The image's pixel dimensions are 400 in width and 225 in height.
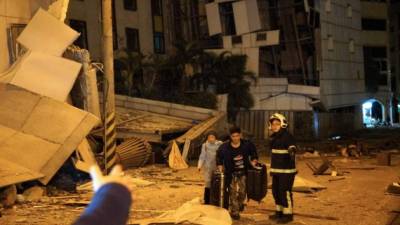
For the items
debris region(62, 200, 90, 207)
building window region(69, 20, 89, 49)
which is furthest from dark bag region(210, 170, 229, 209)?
building window region(69, 20, 89, 49)

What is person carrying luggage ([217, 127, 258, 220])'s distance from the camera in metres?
9.80

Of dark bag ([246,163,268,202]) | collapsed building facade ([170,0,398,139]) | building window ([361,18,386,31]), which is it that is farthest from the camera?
building window ([361,18,386,31])

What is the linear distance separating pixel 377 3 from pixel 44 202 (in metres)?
42.7

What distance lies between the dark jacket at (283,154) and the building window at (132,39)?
2280 centimetres

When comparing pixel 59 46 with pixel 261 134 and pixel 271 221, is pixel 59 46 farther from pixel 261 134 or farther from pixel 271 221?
pixel 261 134

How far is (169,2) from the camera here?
35156 mm

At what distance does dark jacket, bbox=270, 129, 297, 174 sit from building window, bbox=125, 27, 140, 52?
22.8m

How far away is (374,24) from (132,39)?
25095mm

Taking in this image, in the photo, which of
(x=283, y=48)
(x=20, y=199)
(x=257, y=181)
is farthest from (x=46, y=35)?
Answer: (x=283, y=48)

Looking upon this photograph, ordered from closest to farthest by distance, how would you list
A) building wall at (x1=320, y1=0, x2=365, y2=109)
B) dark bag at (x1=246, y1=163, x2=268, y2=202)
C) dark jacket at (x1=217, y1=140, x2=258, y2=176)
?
dark bag at (x1=246, y1=163, x2=268, y2=202) → dark jacket at (x1=217, y1=140, x2=258, y2=176) → building wall at (x1=320, y1=0, x2=365, y2=109)

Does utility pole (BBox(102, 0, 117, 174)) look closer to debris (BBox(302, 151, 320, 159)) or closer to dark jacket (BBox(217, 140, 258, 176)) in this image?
dark jacket (BBox(217, 140, 258, 176))

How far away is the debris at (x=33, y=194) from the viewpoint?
11977 mm

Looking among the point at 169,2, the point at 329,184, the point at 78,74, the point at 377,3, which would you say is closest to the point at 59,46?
the point at 78,74

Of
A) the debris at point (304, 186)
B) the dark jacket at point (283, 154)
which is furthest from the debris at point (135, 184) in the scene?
the dark jacket at point (283, 154)
